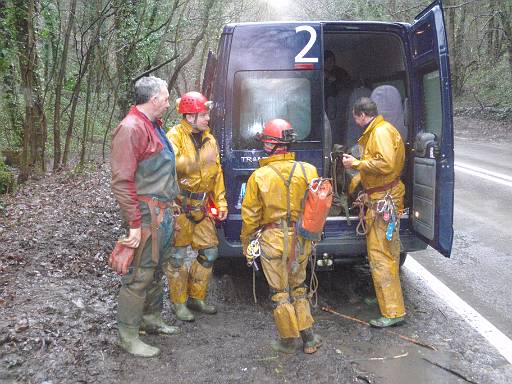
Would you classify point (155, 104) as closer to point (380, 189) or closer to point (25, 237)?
Result: point (380, 189)

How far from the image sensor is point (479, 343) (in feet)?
13.9

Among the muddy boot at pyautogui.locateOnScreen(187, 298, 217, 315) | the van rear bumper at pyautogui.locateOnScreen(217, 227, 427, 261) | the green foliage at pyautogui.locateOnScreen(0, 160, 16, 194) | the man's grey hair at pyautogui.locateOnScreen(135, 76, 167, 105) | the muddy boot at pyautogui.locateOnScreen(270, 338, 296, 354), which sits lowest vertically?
the muddy boot at pyautogui.locateOnScreen(270, 338, 296, 354)

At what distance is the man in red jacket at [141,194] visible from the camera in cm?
366

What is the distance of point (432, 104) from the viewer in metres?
4.79

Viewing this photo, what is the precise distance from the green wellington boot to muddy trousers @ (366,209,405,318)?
0.03 m

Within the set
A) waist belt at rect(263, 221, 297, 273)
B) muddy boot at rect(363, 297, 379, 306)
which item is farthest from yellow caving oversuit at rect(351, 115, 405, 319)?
waist belt at rect(263, 221, 297, 273)

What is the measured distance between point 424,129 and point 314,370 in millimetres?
2513

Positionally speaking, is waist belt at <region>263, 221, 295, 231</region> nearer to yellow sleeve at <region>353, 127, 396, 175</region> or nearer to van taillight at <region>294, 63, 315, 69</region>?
yellow sleeve at <region>353, 127, 396, 175</region>

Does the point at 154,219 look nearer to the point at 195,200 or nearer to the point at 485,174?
the point at 195,200

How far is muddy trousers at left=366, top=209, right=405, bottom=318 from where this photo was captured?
4.61 metres

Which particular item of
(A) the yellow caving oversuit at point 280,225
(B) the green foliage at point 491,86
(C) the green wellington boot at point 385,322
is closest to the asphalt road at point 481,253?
(C) the green wellington boot at point 385,322

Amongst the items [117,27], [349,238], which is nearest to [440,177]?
[349,238]

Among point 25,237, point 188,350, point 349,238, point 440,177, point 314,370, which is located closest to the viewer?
point 314,370

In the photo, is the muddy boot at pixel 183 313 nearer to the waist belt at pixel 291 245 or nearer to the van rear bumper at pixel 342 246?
the van rear bumper at pixel 342 246
